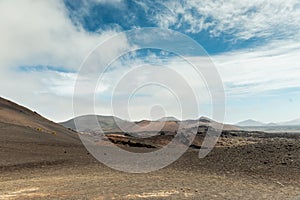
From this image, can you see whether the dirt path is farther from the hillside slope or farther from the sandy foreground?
the hillside slope

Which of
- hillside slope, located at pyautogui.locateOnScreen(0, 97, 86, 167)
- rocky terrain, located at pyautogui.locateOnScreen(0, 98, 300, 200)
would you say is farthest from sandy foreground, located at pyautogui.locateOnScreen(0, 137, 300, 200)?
hillside slope, located at pyautogui.locateOnScreen(0, 97, 86, 167)

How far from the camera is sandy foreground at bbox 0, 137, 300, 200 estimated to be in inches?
545

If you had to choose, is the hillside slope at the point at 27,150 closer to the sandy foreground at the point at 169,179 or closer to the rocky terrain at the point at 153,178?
the rocky terrain at the point at 153,178

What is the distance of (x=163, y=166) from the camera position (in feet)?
74.1

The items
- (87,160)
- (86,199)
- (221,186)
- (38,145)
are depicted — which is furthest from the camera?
(38,145)

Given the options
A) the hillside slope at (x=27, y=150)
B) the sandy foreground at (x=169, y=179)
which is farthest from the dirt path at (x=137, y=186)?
the hillside slope at (x=27, y=150)

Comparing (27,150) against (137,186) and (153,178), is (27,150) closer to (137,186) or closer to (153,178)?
(153,178)

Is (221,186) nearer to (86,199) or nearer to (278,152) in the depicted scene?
(86,199)

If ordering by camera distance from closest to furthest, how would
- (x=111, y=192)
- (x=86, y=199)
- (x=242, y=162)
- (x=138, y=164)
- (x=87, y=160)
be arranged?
1. (x=86, y=199)
2. (x=111, y=192)
3. (x=242, y=162)
4. (x=138, y=164)
5. (x=87, y=160)

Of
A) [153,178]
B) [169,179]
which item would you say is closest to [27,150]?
[153,178]

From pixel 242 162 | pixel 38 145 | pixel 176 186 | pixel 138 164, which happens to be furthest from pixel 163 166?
pixel 38 145

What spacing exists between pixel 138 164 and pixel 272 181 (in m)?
10.5

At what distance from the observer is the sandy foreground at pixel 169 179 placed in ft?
45.4

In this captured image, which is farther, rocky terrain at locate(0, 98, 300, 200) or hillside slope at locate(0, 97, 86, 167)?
hillside slope at locate(0, 97, 86, 167)
